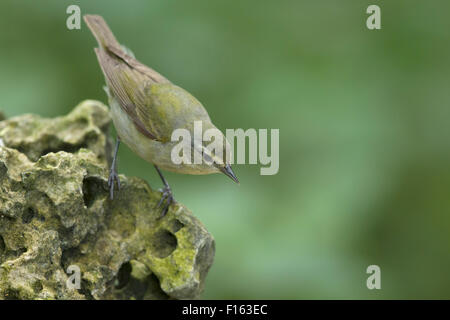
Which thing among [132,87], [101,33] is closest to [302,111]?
[101,33]

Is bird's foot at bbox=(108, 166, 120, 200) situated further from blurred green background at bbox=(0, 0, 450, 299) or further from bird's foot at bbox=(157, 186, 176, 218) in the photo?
blurred green background at bbox=(0, 0, 450, 299)

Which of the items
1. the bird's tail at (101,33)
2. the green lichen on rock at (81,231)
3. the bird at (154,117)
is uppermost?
the bird's tail at (101,33)

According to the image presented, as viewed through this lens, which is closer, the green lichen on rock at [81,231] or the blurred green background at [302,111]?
the green lichen on rock at [81,231]

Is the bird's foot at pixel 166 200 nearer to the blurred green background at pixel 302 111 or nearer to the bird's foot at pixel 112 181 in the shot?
the bird's foot at pixel 112 181

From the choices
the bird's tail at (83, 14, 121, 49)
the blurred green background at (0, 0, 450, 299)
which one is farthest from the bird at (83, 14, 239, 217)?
the blurred green background at (0, 0, 450, 299)

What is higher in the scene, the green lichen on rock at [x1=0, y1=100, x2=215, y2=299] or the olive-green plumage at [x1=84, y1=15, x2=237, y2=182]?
the olive-green plumage at [x1=84, y1=15, x2=237, y2=182]

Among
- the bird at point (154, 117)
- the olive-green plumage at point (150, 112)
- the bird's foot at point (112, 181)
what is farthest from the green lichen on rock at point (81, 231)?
the olive-green plumage at point (150, 112)

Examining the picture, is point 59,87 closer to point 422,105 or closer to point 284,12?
point 284,12
